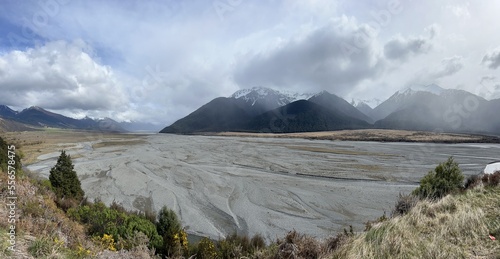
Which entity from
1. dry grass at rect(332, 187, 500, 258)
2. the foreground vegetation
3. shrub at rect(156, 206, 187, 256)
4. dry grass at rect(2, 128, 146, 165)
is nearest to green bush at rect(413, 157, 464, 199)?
the foreground vegetation

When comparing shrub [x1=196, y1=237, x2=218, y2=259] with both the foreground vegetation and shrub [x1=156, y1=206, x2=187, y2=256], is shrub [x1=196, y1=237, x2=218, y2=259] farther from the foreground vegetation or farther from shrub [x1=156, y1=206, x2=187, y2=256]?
shrub [x1=156, y1=206, x2=187, y2=256]

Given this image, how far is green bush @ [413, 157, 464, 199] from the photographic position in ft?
34.5

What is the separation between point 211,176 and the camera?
26.1m

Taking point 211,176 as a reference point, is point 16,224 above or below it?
above

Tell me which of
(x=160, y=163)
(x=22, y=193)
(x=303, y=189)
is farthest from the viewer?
(x=160, y=163)

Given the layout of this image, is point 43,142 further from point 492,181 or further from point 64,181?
point 492,181

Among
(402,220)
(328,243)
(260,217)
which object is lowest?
(260,217)

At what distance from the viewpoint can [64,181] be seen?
13.6m

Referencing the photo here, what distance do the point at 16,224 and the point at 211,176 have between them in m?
20.5

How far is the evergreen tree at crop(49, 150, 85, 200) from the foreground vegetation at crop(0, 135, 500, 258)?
2.49 m

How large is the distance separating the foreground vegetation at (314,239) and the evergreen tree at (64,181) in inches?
98.1

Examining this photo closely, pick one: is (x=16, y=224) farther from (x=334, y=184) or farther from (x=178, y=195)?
(x=334, y=184)

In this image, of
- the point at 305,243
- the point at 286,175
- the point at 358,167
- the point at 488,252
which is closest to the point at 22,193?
the point at 305,243

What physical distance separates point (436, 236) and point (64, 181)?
16138 mm
